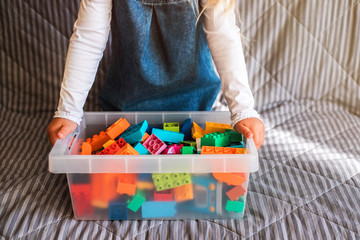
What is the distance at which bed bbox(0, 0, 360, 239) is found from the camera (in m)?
0.83

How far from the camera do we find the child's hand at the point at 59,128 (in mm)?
745

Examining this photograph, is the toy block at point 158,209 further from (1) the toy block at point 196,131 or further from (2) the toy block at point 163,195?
(1) the toy block at point 196,131

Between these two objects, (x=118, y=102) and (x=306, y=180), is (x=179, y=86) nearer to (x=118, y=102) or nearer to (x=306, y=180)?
(x=118, y=102)

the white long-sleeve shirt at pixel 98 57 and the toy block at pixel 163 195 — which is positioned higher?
the white long-sleeve shirt at pixel 98 57

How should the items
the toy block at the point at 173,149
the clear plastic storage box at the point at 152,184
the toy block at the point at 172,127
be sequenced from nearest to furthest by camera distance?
the clear plastic storage box at the point at 152,184 < the toy block at the point at 173,149 < the toy block at the point at 172,127

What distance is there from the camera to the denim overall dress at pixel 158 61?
0.84 m

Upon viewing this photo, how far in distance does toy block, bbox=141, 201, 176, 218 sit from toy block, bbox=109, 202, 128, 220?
0.10 feet

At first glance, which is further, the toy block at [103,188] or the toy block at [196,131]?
the toy block at [196,131]

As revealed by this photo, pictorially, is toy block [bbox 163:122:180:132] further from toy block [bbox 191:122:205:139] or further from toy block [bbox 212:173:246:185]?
toy block [bbox 212:173:246:185]

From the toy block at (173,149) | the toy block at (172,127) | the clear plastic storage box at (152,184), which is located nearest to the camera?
the clear plastic storage box at (152,184)

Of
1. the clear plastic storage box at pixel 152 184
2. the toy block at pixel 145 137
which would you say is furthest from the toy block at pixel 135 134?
the clear plastic storage box at pixel 152 184

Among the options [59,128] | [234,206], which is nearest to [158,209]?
[234,206]

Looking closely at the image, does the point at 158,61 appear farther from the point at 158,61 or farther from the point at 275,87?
the point at 275,87

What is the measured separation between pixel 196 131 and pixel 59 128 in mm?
272
